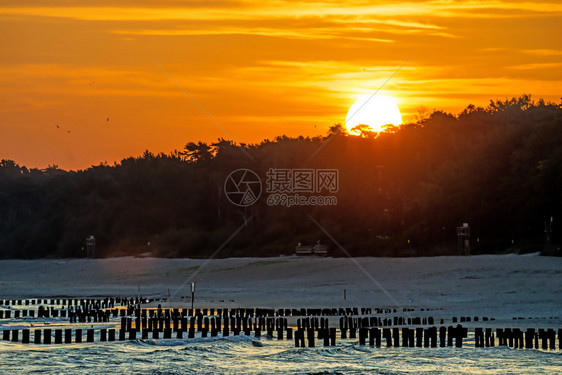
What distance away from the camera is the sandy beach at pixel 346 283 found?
41.3 metres

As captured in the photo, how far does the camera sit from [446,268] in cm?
5206

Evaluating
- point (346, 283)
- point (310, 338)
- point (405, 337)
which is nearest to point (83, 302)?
point (346, 283)

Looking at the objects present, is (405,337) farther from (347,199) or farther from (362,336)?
(347,199)

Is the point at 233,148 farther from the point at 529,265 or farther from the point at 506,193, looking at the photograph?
the point at 529,265

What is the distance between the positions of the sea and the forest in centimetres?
3124

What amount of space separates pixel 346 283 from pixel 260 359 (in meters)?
28.2

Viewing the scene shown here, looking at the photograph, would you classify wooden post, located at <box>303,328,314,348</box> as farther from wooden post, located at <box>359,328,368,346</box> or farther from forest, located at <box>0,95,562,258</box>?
forest, located at <box>0,95,562,258</box>

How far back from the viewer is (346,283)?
53.6 metres

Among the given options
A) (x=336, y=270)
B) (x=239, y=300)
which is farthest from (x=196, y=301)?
(x=336, y=270)

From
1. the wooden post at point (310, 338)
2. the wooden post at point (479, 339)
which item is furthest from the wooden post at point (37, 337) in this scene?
the wooden post at point (479, 339)

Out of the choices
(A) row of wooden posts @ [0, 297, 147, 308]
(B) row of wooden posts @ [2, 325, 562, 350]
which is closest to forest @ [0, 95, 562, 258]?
(A) row of wooden posts @ [0, 297, 147, 308]

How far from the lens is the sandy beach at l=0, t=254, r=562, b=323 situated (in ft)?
135

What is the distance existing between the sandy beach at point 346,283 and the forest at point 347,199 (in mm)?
8642

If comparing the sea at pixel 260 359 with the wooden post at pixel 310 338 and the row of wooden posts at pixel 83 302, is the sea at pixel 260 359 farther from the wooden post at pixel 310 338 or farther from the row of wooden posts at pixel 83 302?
the row of wooden posts at pixel 83 302
